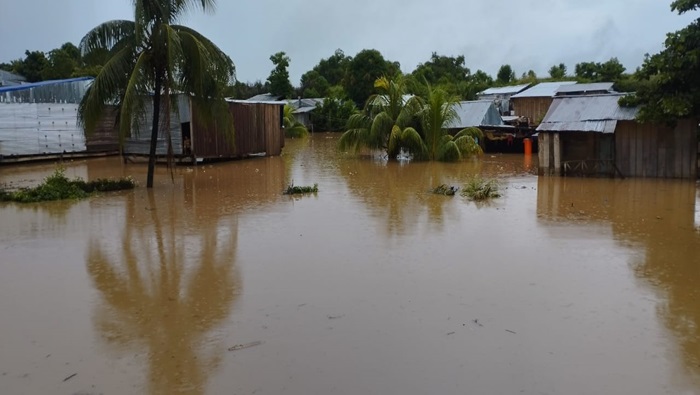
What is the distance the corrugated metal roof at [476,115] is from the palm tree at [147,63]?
12981 millimetres

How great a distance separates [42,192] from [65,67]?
24.8 metres

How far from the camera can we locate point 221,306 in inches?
240

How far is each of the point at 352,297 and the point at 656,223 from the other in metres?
6.16

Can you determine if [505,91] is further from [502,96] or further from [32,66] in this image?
[32,66]

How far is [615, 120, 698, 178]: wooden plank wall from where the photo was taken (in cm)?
1493

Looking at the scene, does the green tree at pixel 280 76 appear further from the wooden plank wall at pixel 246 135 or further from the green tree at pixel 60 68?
the wooden plank wall at pixel 246 135

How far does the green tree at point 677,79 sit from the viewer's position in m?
13.9

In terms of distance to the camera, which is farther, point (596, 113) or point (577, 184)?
point (596, 113)

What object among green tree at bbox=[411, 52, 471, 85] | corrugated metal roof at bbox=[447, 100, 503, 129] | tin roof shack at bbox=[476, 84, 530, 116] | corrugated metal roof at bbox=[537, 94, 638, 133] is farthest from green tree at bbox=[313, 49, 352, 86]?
corrugated metal roof at bbox=[537, 94, 638, 133]

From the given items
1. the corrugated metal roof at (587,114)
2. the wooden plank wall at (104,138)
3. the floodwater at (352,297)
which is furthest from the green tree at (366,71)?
the floodwater at (352,297)

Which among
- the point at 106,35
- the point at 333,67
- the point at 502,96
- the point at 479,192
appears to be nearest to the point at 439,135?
the point at 479,192

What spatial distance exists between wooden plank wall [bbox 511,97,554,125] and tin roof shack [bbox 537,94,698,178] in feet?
58.5

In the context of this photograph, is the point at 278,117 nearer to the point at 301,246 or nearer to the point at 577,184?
the point at 577,184

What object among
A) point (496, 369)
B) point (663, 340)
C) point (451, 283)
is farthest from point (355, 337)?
point (663, 340)
